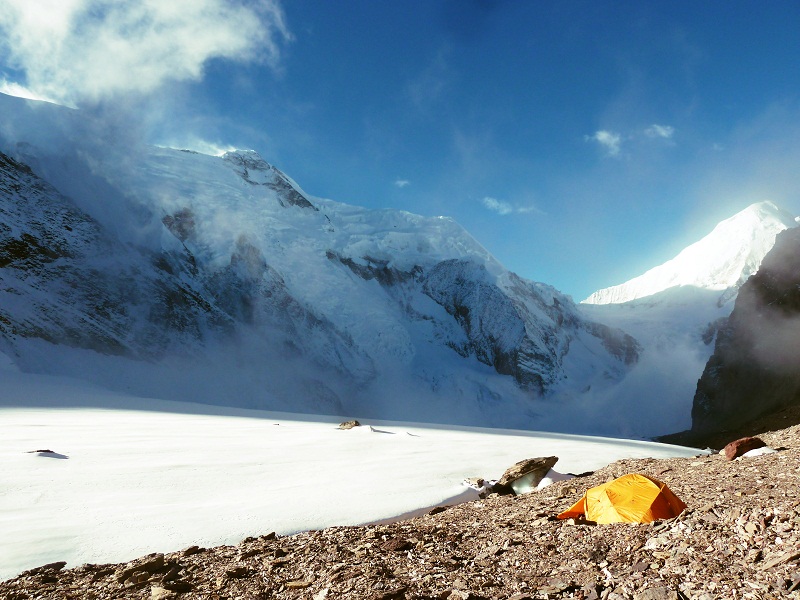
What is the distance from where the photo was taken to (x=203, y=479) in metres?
12.0

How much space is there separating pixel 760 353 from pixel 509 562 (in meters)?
70.1

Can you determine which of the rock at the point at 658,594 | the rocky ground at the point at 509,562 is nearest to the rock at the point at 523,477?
the rocky ground at the point at 509,562

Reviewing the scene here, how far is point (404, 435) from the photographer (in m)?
21.7

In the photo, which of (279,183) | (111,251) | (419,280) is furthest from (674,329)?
(111,251)

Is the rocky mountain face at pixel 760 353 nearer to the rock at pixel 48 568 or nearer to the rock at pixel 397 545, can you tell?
the rock at pixel 397 545

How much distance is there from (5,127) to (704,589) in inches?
3692

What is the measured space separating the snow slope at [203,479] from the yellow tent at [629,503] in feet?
13.8

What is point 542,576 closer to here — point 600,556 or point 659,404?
point 600,556

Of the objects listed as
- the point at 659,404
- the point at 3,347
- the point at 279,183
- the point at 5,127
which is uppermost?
the point at 279,183

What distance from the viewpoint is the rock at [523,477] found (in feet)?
39.0

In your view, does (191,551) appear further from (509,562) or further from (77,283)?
(77,283)

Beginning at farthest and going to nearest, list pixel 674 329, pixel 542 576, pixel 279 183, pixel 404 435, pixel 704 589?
pixel 674 329
pixel 279 183
pixel 404 435
pixel 542 576
pixel 704 589

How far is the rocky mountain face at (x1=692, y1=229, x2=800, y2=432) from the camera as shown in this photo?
53.3 meters

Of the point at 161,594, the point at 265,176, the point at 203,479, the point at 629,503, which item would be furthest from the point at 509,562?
the point at 265,176
